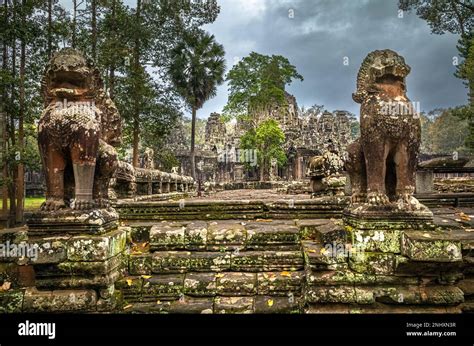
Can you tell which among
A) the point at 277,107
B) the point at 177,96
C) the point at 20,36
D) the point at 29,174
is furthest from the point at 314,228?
the point at 29,174

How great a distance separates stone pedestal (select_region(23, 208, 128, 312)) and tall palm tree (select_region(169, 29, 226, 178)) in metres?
20.0

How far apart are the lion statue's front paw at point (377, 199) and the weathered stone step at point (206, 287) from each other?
1.07m

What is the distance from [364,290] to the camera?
2959mm

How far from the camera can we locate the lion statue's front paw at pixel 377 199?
3254 millimetres

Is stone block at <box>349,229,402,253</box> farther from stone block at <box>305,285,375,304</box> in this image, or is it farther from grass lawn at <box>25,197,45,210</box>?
grass lawn at <box>25,197,45,210</box>

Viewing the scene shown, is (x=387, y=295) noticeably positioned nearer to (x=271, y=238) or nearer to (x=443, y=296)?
(x=443, y=296)

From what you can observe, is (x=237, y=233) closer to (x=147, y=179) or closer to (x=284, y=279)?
(x=284, y=279)

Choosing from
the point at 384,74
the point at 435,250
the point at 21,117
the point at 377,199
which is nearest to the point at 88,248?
the point at 377,199

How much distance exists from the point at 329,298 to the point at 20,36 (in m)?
13.1

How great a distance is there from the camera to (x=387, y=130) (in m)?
3.27

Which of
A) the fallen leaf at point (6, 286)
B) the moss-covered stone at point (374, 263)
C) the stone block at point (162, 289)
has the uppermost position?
the moss-covered stone at point (374, 263)

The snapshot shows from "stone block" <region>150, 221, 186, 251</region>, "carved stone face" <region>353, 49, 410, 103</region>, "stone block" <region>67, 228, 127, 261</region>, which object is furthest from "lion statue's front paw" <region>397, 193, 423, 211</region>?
"stone block" <region>67, 228, 127, 261</region>

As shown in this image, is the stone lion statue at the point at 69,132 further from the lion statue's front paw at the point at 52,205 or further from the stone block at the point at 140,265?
the stone block at the point at 140,265

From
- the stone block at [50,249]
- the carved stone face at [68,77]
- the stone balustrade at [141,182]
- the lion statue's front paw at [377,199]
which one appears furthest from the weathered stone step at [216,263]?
the stone balustrade at [141,182]
